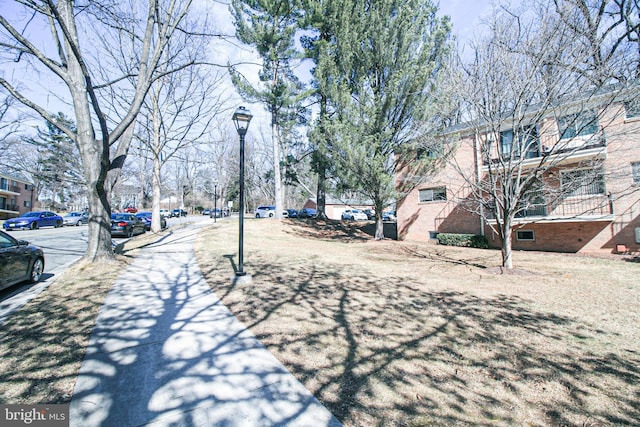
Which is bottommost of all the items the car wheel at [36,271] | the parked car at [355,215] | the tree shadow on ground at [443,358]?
the tree shadow on ground at [443,358]

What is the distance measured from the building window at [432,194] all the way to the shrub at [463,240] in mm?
2428

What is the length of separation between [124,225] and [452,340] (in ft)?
62.5

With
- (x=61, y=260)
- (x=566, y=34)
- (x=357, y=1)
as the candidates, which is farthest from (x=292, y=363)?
(x=357, y=1)

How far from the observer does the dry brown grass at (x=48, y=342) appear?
283 cm

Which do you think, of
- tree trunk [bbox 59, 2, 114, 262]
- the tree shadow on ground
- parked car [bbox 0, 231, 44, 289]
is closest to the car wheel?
parked car [bbox 0, 231, 44, 289]

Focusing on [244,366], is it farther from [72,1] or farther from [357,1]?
[357,1]

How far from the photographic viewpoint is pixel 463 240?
15773 millimetres

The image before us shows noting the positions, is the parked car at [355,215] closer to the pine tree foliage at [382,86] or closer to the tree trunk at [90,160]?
the pine tree foliage at [382,86]

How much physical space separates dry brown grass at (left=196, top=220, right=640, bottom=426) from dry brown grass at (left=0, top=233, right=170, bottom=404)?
6.87 feet

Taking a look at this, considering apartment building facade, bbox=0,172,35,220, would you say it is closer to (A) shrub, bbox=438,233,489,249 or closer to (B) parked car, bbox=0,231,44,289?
(B) parked car, bbox=0,231,44,289

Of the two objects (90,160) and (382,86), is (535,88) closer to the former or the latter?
(382,86)

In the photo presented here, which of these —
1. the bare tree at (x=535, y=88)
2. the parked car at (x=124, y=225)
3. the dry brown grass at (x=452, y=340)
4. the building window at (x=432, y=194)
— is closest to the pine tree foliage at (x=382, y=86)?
the building window at (x=432, y=194)

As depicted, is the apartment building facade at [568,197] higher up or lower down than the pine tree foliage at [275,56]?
lower down

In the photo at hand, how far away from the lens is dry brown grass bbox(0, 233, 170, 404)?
2.83 meters
